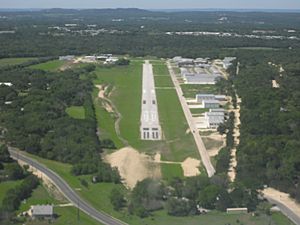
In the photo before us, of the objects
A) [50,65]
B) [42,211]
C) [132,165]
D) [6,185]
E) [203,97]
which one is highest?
[42,211]

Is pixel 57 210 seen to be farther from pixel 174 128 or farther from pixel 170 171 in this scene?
pixel 174 128

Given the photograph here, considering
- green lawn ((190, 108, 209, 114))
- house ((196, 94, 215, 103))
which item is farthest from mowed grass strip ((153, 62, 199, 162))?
house ((196, 94, 215, 103))

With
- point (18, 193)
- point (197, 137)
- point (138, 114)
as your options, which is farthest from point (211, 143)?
point (18, 193)

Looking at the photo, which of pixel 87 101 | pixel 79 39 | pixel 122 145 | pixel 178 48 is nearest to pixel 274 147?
pixel 122 145

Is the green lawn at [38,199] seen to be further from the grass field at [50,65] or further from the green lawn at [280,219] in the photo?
the grass field at [50,65]

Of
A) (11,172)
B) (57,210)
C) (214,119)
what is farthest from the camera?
(214,119)

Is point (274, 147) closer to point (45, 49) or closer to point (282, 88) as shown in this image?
point (282, 88)

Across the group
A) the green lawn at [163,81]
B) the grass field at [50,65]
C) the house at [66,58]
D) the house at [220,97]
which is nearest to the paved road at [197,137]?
the green lawn at [163,81]
